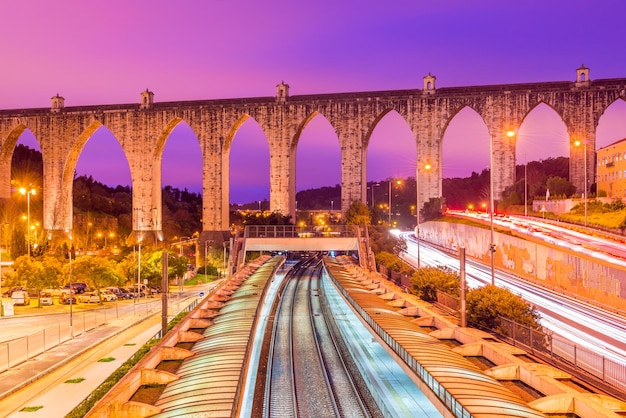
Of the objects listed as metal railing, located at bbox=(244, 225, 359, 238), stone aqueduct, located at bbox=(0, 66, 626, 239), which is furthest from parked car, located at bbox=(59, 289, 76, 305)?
stone aqueduct, located at bbox=(0, 66, 626, 239)

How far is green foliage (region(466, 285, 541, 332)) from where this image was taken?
2255 cm

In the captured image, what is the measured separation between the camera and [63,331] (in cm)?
3322

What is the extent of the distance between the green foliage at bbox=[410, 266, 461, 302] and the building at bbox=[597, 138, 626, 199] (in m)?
26.1

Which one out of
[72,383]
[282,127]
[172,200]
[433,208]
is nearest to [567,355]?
[72,383]

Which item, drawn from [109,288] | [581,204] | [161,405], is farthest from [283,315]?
[581,204]

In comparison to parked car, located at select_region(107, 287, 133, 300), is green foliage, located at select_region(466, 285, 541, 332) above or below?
above

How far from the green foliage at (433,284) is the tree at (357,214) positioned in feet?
81.0

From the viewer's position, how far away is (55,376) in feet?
78.5

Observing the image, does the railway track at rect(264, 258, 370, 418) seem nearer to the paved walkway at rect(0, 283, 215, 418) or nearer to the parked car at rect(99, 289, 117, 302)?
the paved walkway at rect(0, 283, 215, 418)

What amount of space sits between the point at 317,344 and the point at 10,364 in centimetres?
1293

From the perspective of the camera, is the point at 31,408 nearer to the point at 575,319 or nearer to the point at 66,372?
the point at 66,372

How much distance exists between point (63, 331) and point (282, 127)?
35.0 meters

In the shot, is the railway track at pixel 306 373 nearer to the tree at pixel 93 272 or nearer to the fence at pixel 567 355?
the fence at pixel 567 355

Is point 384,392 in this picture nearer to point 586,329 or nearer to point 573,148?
point 586,329
